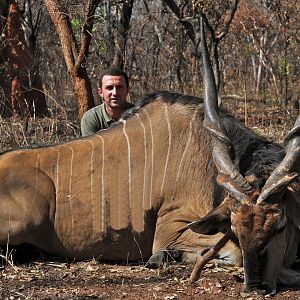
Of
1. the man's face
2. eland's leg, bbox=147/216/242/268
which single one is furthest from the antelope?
the man's face

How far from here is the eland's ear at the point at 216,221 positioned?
307 centimetres

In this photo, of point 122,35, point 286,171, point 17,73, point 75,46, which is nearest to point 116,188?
point 286,171

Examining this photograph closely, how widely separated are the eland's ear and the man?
69.4 inches

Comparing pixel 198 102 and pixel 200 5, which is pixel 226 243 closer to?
pixel 198 102

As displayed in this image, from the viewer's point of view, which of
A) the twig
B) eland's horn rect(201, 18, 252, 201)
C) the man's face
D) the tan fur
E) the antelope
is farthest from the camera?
the man's face

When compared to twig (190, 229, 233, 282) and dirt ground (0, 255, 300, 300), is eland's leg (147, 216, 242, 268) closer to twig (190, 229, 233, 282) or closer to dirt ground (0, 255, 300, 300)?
dirt ground (0, 255, 300, 300)

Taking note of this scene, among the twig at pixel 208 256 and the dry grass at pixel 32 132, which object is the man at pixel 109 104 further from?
the twig at pixel 208 256

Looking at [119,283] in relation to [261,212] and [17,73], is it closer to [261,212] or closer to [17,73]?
[261,212]

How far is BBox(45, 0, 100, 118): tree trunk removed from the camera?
5.96m

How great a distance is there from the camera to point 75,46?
617 centimetres

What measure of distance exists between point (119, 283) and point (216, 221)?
1.73 feet

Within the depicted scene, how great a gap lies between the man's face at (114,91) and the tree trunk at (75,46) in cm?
118

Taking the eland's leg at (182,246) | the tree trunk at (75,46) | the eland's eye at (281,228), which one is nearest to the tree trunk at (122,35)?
the tree trunk at (75,46)

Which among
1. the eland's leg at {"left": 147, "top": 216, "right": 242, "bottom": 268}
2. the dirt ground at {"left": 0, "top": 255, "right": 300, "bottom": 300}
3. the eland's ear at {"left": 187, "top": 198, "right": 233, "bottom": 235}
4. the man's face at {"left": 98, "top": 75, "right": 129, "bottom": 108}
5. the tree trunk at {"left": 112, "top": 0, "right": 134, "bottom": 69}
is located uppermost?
the tree trunk at {"left": 112, "top": 0, "right": 134, "bottom": 69}
